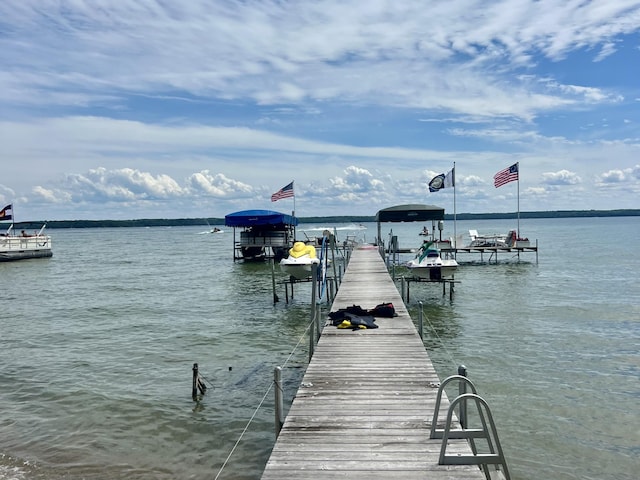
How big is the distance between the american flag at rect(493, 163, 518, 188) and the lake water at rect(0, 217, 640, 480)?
30.4ft

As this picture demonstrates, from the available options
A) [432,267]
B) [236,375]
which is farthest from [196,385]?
[432,267]

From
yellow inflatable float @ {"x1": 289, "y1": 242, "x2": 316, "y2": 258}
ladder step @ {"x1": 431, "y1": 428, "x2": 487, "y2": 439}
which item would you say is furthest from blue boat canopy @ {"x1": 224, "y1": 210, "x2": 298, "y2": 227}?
ladder step @ {"x1": 431, "y1": 428, "x2": 487, "y2": 439}

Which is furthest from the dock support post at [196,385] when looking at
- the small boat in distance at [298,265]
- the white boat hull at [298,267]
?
the white boat hull at [298,267]

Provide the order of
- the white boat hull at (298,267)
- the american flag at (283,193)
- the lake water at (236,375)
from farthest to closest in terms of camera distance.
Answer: the american flag at (283,193) → the white boat hull at (298,267) → the lake water at (236,375)

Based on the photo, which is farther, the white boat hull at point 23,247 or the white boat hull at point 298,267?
the white boat hull at point 23,247

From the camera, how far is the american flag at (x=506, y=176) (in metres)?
35.0

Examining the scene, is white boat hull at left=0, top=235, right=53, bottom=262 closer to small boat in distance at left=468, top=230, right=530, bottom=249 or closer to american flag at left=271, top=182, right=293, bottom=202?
american flag at left=271, top=182, right=293, bottom=202

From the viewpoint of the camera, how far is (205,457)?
8648 mm

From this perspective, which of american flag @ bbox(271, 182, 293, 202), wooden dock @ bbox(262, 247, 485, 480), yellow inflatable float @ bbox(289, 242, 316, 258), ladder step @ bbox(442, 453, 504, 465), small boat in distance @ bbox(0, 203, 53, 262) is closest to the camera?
ladder step @ bbox(442, 453, 504, 465)

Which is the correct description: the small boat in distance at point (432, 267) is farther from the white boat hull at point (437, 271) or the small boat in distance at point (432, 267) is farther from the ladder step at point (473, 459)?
the ladder step at point (473, 459)

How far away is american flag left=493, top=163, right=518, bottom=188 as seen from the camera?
3498 centimetres

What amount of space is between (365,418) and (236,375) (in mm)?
7069

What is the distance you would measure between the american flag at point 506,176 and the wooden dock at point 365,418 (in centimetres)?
2707

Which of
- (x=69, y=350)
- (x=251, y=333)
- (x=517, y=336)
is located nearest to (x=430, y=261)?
(x=517, y=336)
